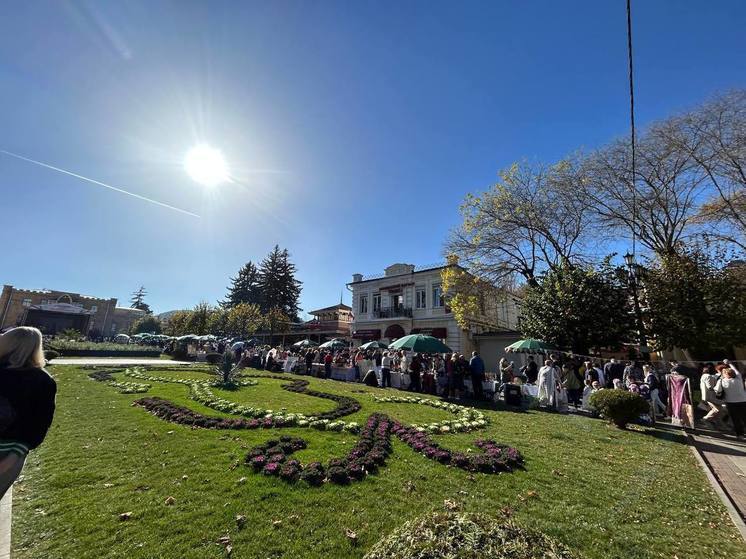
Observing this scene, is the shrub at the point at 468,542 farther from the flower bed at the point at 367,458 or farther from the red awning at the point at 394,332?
the red awning at the point at 394,332

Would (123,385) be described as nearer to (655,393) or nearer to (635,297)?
(655,393)

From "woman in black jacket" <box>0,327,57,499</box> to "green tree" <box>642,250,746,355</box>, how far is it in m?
20.4

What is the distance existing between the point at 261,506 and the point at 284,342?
147 feet

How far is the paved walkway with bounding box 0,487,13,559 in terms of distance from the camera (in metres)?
3.21

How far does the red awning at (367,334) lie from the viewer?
109 ft

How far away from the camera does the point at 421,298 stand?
31672 mm

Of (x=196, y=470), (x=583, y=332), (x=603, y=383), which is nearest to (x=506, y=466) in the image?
(x=196, y=470)

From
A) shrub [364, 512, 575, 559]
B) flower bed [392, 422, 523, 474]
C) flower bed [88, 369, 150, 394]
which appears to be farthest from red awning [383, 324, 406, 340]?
shrub [364, 512, 575, 559]

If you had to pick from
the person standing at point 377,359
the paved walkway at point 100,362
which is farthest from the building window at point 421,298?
the paved walkway at point 100,362

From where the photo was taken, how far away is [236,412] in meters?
8.91

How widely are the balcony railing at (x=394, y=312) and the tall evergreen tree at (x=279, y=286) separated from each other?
27266 millimetres

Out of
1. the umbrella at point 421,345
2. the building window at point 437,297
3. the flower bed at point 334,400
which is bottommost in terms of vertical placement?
the flower bed at point 334,400

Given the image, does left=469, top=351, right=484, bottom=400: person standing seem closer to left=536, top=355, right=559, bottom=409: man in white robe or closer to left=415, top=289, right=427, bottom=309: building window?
left=536, top=355, right=559, bottom=409: man in white robe

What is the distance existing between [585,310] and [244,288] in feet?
199
